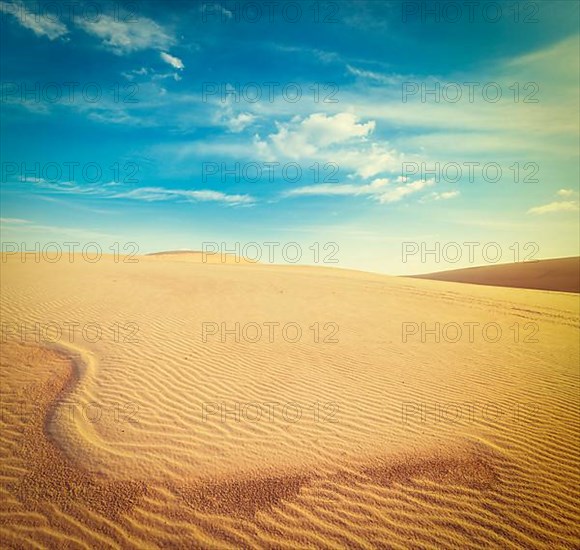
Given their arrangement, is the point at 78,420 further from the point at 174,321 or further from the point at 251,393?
the point at 174,321

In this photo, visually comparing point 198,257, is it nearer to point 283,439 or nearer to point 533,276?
point 533,276

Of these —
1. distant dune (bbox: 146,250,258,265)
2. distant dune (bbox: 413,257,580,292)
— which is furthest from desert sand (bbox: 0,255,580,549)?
distant dune (bbox: 146,250,258,265)

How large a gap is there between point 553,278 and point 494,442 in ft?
160

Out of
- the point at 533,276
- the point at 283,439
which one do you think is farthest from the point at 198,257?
the point at 283,439

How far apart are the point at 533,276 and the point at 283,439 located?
52779mm

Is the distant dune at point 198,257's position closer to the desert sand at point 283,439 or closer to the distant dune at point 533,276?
the distant dune at point 533,276

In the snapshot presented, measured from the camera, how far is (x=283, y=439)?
16.7ft

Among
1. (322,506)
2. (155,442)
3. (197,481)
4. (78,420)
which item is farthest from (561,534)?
(78,420)

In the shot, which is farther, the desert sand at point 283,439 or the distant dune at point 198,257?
the distant dune at point 198,257

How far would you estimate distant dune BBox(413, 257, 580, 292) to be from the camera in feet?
125

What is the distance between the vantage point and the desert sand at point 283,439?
351 centimetres

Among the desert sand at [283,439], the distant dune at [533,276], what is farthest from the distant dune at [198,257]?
the desert sand at [283,439]

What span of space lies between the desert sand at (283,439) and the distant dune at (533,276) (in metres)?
35.0

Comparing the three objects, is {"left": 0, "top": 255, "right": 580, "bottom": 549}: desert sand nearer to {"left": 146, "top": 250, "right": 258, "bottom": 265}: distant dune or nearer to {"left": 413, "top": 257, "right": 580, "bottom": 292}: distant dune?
{"left": 413, "top": 257, "right": 580, "bottom": 292}: distant dune
